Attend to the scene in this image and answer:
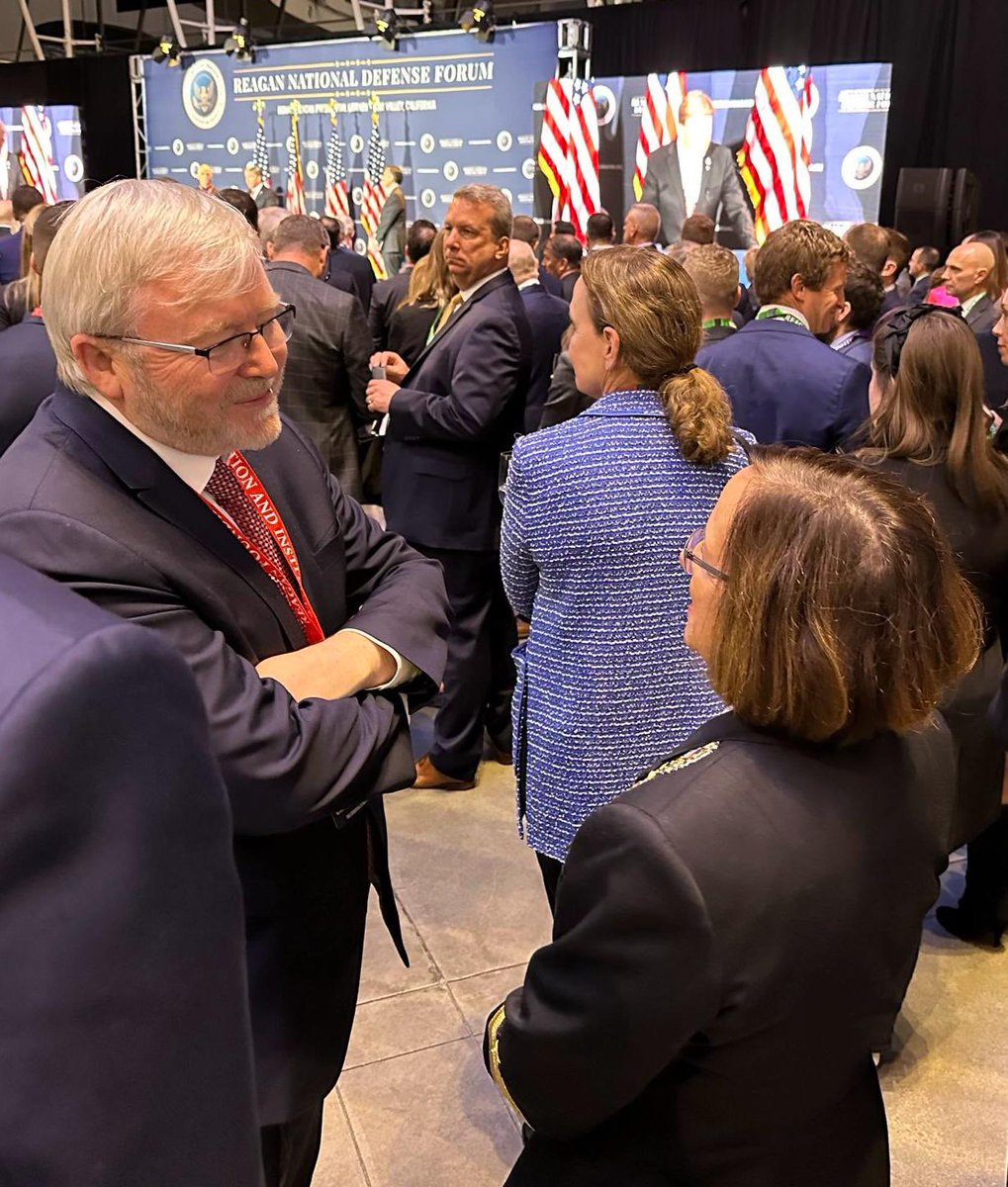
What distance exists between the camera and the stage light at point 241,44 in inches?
458

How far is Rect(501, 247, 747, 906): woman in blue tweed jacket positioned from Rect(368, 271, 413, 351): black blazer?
2787mm

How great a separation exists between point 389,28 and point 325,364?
26.2 ft

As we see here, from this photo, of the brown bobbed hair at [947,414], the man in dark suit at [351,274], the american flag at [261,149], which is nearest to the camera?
the brown bobbed hair at [947,414]

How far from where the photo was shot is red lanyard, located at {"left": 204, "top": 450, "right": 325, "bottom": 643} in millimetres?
1359

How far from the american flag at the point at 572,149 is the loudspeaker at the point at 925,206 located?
10.3 feet

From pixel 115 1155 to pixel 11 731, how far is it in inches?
7.7

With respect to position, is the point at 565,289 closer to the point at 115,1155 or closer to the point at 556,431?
the point at 556,431

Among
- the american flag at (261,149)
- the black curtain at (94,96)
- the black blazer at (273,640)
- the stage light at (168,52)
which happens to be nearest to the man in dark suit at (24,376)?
the black blazer at (273,640)

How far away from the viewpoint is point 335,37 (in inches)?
436

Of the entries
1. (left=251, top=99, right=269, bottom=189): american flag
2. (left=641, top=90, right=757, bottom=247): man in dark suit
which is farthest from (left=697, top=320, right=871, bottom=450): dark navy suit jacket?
(left=251, top=99, right=269, bottom=189): american flag

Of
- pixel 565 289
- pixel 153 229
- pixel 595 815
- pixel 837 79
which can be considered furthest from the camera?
pixel 837 79

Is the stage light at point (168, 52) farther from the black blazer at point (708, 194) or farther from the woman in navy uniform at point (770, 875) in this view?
the woman in navy uniform at point (770, 875)

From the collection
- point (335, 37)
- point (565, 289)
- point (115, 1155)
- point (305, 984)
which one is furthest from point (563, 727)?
point (335, 37)

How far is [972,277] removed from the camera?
14.7ft
